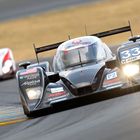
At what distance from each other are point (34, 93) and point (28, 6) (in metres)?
23.1

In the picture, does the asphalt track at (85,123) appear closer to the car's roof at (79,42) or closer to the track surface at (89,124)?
the track surface at (89,124)

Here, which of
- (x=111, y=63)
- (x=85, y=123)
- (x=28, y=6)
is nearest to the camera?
(x=85, y=123)

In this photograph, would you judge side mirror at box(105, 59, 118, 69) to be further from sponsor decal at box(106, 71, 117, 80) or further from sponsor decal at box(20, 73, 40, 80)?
sponsor decal at box(20, 73, 40, 80)

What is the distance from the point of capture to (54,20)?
32875 mm

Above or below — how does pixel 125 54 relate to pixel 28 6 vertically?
above

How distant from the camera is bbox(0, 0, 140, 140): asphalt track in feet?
29.8

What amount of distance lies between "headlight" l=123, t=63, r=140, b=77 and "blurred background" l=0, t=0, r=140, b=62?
1293 cm

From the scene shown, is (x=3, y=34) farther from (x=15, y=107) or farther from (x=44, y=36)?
(x=15, y=107)

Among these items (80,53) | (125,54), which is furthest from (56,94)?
(80,53)

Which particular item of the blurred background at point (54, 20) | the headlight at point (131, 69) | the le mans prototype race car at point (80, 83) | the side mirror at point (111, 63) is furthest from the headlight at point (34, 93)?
the blurred background at point (54, 20)

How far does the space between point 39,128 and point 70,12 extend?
75.8ft

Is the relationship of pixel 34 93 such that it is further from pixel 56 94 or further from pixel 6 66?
pixel 6 66

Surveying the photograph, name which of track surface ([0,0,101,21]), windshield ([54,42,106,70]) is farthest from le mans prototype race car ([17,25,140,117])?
track surface ([0,0,101,21])

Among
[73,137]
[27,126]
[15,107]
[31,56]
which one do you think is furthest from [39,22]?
[73,137]
